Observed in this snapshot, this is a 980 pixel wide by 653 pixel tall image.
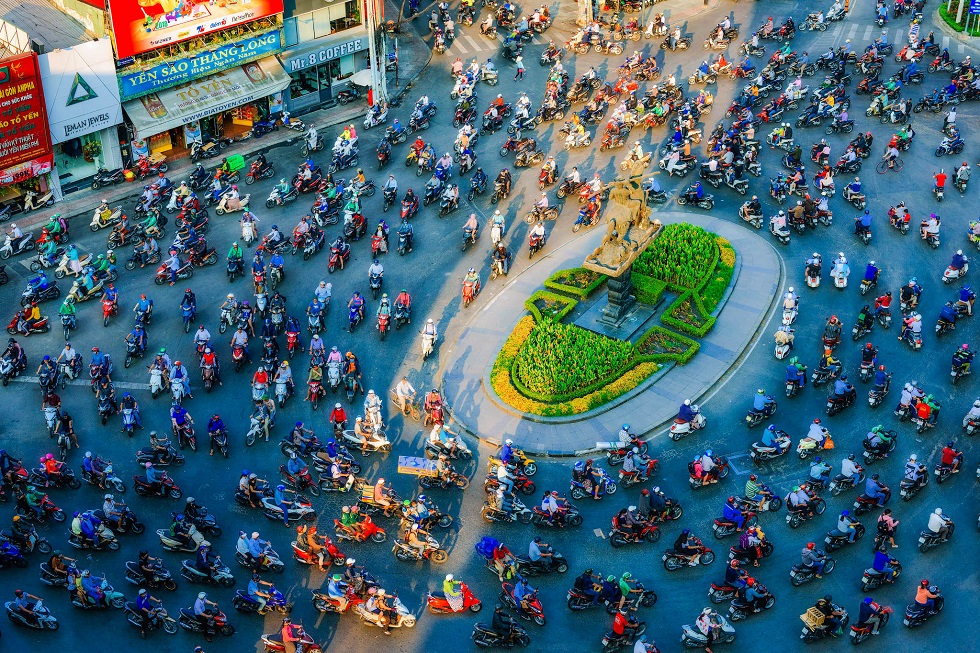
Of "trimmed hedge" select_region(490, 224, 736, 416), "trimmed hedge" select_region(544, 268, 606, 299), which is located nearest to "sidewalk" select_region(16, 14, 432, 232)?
"trimmed hedge" select_region(544, 268, 606, 299)

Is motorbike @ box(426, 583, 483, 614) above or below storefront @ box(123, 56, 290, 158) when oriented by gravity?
below

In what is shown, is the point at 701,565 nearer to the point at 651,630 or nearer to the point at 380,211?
the point at 651,630

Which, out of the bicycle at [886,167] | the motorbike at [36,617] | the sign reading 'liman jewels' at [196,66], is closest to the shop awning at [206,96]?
the sign reading 'liman jewels' at [196,66]

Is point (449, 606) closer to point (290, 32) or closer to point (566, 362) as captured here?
point (566, 362)

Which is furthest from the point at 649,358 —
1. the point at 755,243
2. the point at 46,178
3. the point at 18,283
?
the point at 46,178

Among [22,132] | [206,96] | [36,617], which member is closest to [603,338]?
[36,617]

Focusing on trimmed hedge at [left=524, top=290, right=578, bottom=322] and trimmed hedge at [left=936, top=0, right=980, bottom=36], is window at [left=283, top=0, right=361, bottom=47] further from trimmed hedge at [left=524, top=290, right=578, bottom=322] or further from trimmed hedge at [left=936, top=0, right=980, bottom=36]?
trimmed hedge at [left=936, top=0, right=980, bottom=36]
